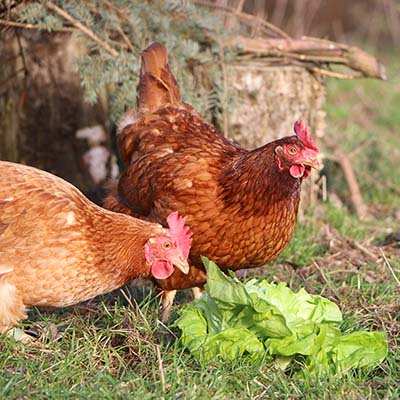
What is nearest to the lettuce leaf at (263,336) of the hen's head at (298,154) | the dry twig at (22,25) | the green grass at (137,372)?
the green grass at (137,372)

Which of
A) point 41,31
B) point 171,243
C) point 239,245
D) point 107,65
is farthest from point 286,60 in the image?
point 171,243

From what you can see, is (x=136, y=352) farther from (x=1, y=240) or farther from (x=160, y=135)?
(x=160, y=135)

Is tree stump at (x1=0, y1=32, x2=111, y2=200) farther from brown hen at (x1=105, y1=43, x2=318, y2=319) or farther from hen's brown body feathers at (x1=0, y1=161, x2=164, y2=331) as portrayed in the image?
hen's brown body feathers at (x1=0, y1=161, x2=164, y2=331)

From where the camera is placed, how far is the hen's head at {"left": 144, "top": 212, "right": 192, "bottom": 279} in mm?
4145

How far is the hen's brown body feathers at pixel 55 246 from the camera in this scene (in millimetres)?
4000

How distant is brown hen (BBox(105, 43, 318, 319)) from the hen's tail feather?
0.31m

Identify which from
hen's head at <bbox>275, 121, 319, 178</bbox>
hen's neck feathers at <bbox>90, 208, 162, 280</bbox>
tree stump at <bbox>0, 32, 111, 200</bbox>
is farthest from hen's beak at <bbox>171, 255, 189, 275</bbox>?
tree stump at <bbox>0, 32, 111, 200</bbox>

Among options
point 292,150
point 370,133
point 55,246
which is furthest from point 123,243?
point 370,133

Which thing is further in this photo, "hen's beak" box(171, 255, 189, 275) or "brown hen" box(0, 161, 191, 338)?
"hen's beak" box(171, 255, 189, 275)

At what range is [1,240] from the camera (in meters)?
4.03

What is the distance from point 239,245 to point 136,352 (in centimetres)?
87

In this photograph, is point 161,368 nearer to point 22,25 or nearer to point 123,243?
point 123,243

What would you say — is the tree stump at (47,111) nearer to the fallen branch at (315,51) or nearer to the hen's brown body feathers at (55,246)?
the fallen branch at (315,51)

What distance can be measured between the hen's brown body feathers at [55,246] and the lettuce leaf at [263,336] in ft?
1.51
